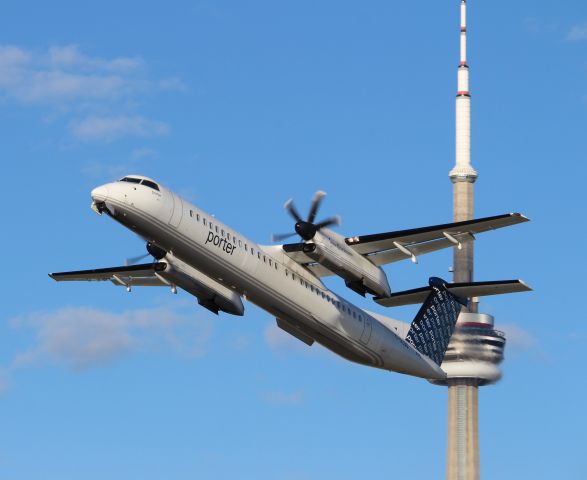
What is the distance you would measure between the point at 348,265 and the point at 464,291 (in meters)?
8.56

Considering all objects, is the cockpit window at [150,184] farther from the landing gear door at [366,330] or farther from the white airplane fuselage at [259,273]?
the landing gear door at [366,330]

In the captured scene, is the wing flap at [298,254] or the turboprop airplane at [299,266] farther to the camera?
the wing flap at [298,254]

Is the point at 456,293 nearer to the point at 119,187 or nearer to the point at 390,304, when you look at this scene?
the point at 390,304

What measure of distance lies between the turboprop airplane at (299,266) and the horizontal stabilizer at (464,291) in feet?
0.25

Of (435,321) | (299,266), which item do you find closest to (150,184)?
(299,266)

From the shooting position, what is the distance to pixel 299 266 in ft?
151

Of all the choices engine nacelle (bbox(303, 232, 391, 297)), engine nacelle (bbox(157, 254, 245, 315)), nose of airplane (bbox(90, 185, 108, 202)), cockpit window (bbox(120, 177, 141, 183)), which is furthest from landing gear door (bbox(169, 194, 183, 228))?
engine nacelle (bbox(303, 232, 391, 297))

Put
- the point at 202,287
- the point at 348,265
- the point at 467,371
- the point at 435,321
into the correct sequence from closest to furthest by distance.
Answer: the point at 348,265 → the point at 202,287 → the point at 435,321 → the point at 467,371

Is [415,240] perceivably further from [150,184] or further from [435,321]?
[150,184]

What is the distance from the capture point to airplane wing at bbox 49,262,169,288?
5191cm

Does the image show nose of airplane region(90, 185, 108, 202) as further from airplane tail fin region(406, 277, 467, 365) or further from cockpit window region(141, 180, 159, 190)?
airplane tail fin region(406, 277, 467, 365)

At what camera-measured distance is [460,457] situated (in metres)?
142

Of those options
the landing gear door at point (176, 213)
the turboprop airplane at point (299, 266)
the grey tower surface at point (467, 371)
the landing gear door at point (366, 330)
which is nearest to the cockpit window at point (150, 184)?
the turboprop airplane at point (299, 266)

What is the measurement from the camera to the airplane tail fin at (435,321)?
51812 millimetres
